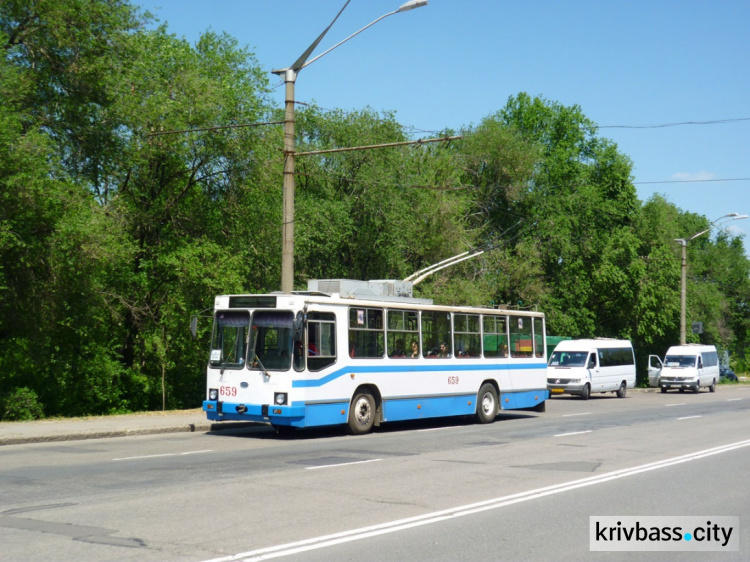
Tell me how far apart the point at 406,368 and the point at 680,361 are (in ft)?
97.3

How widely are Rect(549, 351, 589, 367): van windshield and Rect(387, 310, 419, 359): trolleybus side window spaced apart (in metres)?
19.4

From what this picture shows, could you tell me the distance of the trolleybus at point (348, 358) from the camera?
16.5m

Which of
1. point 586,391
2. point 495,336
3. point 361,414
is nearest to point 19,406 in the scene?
point 361,414

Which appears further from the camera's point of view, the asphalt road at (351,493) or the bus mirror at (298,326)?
the bus mirror at (298,326)

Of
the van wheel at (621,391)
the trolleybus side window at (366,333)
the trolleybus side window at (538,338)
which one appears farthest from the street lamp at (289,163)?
the van wheel at (621,391)

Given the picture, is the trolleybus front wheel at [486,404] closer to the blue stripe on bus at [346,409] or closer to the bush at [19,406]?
the blue stripe on bus at [346,409]

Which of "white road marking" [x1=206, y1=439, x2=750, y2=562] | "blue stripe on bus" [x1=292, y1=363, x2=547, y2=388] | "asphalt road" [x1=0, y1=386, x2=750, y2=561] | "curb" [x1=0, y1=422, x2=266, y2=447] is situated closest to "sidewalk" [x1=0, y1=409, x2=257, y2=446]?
"curb" [x1=0, y1=422, x2=266, y2=447]

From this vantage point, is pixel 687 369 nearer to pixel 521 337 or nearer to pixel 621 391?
pixel 621 391

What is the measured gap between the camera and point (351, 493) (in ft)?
32.5

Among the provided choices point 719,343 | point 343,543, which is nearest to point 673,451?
point 343,543

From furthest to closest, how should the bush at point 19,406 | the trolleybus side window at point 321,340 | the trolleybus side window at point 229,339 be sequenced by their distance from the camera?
the bush at point 19,406, the trolleybus side window at point 229,339, the trolleybus side window at point 321,340

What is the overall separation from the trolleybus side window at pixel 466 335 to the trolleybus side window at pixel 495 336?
Result: 14.1 inches

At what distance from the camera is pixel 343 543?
7.14 m

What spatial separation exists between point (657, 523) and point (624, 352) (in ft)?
109
